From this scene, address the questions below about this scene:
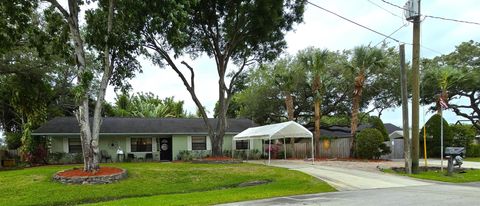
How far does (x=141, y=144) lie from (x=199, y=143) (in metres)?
4.24

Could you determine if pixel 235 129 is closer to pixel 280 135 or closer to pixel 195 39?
pixel 280 135

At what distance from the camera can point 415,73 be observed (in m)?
18.8

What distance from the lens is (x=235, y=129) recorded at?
33312mm

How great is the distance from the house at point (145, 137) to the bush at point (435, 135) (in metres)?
13.0

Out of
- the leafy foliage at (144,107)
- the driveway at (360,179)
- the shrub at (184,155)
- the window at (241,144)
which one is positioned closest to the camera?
the driveway at (360,179)

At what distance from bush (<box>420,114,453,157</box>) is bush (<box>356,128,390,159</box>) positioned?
223 inches

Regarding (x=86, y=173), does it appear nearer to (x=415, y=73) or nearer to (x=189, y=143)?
(x=189, y=143)

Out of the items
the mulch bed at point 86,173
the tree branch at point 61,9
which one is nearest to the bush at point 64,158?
the mulch bed at point 86,173

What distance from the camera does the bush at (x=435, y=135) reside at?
103 feet

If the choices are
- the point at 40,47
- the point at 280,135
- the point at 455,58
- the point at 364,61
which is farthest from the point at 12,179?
the point at 455,58

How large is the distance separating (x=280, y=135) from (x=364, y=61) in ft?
25.9

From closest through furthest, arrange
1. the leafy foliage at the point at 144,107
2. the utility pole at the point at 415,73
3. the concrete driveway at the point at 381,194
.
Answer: the concrete driveway at the point at 381,194
the utility pole at the point at 415,73
the leafy foliage at the point at 144,107

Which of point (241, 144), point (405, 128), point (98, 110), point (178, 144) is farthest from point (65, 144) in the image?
point (405, 128)

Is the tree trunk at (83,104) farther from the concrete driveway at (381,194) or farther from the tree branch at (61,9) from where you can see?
the concrete driveway at (381,194)
